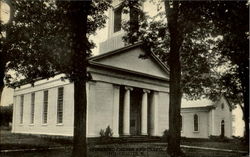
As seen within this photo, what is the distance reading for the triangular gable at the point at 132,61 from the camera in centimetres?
2705

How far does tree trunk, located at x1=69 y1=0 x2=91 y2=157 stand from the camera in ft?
44.8

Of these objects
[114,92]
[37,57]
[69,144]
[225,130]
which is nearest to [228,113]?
[225,130]

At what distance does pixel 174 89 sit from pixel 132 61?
13.0 m

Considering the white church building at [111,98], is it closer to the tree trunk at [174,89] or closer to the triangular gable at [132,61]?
the triangular gable at [132,61]

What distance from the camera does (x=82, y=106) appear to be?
45.1 ft

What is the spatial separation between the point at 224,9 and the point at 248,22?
1281mm

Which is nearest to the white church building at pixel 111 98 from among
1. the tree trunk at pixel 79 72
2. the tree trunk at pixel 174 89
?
the tree trunk at pixel 174 89

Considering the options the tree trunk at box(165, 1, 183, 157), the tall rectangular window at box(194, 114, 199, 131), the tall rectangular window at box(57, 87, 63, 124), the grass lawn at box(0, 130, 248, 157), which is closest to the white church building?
the tall rectangular window at box(57, 87, 63, 124)

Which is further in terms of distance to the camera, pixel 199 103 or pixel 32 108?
pixel 199 103

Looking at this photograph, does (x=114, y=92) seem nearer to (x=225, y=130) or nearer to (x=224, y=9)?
(x=224, y=9)

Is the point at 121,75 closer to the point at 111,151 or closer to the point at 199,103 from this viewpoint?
the point at 111,151

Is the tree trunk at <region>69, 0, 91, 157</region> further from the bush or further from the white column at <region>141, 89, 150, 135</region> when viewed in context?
the white column at <region>141, 89, 150, 135</region>

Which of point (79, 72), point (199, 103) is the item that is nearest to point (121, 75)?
point (79, 72)

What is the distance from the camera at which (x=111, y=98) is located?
27.3 m
